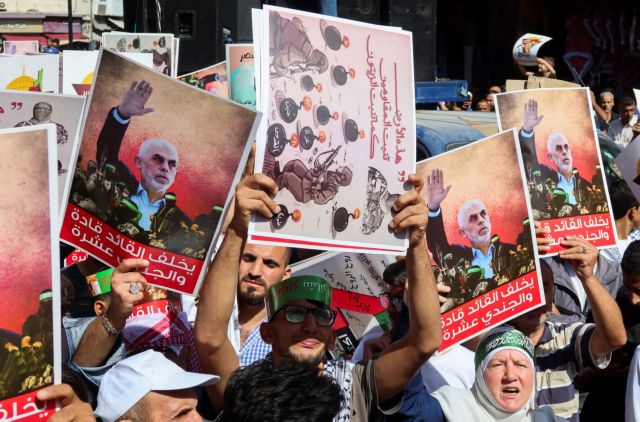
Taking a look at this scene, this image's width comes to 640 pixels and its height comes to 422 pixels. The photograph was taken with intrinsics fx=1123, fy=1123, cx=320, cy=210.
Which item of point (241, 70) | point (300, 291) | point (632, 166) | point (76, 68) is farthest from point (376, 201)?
point (76, 68)

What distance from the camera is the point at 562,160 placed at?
502 cm

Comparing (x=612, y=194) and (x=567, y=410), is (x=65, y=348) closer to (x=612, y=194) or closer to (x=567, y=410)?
(x=567, y=410)

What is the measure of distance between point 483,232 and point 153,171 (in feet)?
4.37

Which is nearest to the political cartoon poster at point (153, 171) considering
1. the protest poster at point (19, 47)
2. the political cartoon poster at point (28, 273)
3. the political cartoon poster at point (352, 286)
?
the political cartoon poster at point (28, 273)

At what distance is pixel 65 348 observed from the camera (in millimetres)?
3691

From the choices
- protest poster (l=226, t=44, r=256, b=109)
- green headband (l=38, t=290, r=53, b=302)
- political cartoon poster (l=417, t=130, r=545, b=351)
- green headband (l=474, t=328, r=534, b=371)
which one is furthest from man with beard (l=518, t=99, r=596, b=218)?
green headband (l=38, t=290, r=53, b=302)

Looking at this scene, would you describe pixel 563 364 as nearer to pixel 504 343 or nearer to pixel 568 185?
pixel 504 343

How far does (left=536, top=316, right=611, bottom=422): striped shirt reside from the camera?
4.28 metres

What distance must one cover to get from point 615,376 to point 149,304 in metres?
1.99

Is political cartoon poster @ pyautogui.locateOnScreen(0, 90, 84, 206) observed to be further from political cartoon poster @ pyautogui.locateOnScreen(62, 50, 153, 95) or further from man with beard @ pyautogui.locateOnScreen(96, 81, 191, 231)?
political cartoon poster @ pyautogui.locateOnScreen(62, 50, 153, 95)

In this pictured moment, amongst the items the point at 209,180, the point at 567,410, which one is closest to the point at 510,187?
the point at 567,410

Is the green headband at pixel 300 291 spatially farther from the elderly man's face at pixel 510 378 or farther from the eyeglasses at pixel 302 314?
the elderly man's face at pixel 510 378

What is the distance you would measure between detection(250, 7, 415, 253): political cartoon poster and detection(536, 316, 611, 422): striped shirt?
1.17 metres

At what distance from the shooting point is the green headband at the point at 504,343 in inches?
151
